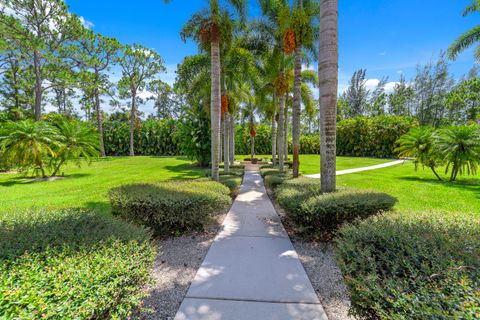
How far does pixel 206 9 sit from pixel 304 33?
3970mm

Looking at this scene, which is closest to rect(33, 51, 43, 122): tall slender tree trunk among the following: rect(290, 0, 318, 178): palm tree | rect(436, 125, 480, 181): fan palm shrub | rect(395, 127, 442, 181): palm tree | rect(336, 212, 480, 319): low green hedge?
rect(290, 0, 318, 178): palm tree

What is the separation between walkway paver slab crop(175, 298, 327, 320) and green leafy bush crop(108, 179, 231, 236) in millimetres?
2144

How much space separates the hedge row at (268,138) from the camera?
93.2 feet

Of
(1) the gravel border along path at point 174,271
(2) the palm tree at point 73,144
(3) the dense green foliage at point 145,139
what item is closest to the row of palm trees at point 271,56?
(1) the gravel border along path at point 174,271

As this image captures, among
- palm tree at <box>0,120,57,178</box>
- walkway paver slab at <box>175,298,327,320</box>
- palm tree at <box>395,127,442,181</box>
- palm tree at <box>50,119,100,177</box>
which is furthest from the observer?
palm tree at <box>50,119,100,177</box>

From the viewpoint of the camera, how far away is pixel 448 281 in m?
1.66

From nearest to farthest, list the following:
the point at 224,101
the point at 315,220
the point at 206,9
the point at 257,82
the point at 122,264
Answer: the point at 122,264 < the point at 315,220 < the point at 206,9 < the point at 224,101 < the point at 257,82

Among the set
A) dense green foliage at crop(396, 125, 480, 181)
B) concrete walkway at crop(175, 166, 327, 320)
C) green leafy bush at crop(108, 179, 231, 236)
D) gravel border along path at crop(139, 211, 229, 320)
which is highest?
dense green foliage at crop(396, 125, 480, 181)

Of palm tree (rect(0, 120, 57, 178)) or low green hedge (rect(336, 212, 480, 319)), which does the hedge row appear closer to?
palm tree (rect(0, 120, 57, 178))

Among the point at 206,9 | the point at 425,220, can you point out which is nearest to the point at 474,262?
the point at 425,220

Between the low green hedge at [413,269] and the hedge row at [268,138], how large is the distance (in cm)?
2652

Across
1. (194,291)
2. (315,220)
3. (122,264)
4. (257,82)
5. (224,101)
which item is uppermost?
(257,82)

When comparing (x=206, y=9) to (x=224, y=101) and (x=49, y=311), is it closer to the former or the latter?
(x=224, y=101)

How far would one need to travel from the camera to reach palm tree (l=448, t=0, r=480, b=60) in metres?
11.8
